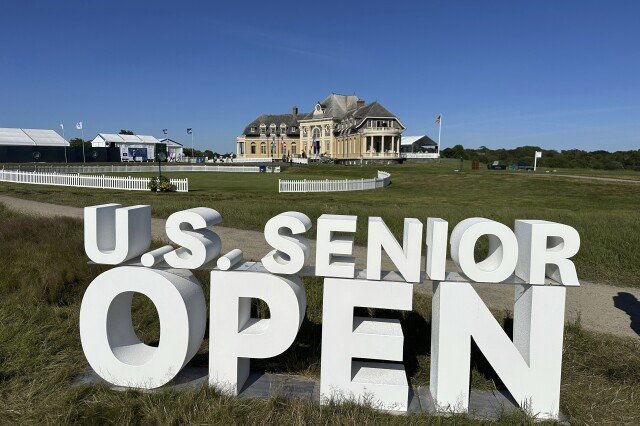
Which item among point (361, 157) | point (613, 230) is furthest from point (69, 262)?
point (361, 157)

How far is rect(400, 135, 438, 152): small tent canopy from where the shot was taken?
3996 inches

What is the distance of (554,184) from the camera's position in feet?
108

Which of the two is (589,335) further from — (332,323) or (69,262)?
(69,262)

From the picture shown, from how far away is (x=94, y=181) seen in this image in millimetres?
29453

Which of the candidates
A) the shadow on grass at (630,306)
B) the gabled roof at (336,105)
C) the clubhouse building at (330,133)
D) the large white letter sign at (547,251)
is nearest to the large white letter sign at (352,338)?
the large white letter sign at (547,251)

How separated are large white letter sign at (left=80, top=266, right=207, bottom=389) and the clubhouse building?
64.5 m

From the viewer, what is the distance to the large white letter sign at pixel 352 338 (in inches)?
160

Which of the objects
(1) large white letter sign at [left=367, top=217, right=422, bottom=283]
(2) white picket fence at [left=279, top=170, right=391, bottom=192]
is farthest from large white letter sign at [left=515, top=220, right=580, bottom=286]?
(2) white picket fence at [left=279, top=170, right=391, bottom=192]

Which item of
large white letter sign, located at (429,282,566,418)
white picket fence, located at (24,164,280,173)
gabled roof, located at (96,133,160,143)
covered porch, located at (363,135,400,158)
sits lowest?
large white letter sign, located at (429,282,566,418)

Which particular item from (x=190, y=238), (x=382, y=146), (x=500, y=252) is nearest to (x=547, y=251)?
(x=500, y=252)

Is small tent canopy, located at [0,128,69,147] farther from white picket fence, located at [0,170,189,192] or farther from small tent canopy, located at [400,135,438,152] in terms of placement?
small tent canopy, located at [400,135,438,152]

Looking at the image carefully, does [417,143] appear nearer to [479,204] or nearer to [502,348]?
[479,204]

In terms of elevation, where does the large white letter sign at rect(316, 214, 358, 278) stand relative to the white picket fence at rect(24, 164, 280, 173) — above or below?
below

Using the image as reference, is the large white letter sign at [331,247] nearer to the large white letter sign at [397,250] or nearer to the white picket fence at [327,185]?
the large white letter sign at [397,250]
